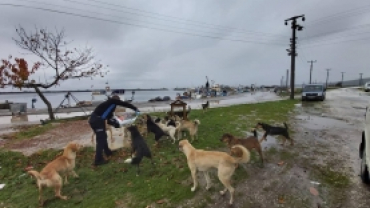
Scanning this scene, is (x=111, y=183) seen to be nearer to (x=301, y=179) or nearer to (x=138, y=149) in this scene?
(x=138, y=149)

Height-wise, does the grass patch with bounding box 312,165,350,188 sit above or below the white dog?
below

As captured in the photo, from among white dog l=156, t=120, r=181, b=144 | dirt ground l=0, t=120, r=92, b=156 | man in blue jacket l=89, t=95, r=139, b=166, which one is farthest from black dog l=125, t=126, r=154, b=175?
dirt ground l=0, t=120, r=92, b=156

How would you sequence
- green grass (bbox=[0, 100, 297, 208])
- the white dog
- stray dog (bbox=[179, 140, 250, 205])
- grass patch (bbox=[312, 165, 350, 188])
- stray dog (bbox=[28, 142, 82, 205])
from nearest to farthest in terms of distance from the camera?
stray dog (bbox=[179, 140, 250, 205]) < stray dog (bbox=[28, 142, 82, 205]) < green grass (bbox=[0, 100, 297, 208]) < grass patch (bbox=[312, 165, 350, 188]) < the white dog

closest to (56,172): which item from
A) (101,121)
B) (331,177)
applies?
(101,121)

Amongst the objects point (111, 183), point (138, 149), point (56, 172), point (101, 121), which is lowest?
point (111, 183)

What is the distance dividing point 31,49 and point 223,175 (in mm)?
17270

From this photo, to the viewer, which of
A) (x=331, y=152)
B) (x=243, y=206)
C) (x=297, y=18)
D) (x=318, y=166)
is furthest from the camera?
(x=297, y=18)

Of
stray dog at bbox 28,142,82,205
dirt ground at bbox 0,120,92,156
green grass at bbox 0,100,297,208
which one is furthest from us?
dirt ground at bbox 0,120,92,156

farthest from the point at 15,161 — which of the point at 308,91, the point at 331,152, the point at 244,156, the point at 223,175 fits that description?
the point at 308,91

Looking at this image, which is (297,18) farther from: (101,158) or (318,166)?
(101,158)

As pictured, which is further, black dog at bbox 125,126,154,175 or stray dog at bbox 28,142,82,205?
black dog at bbox 125,126,154,175

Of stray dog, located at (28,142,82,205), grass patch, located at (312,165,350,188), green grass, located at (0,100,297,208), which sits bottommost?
green grass, located at (0,100,297,208)

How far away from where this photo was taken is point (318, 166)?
5.61 m

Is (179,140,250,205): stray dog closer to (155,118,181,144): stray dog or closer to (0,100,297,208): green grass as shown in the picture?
(0,100,297,208): green grass
